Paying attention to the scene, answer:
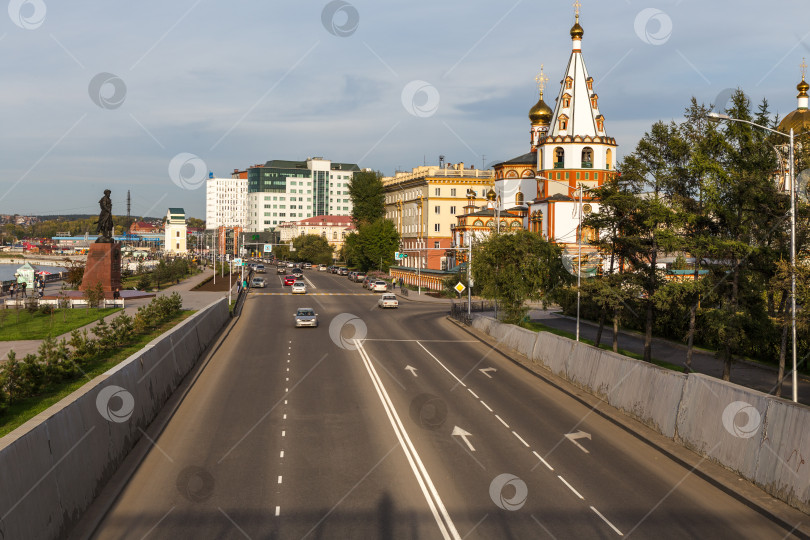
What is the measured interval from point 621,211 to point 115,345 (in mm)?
21715

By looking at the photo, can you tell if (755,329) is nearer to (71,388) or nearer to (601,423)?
(601,423)

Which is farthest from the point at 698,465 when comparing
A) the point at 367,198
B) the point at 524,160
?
the point at 367,198

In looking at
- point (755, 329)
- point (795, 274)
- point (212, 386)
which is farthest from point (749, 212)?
point (212, 386)

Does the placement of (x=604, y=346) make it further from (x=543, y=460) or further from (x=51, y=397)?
(x=51, y=397)

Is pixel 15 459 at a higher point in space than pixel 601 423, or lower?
higher

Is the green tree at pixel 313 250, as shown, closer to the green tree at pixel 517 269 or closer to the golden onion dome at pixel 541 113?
the golden onion dome at pixel 541 113

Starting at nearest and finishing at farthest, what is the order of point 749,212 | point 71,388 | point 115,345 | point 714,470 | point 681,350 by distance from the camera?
point 714,470
point 71,388
point 749,212
point 115,345
point 681,350

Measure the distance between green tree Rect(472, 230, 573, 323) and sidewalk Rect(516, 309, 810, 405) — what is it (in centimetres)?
486

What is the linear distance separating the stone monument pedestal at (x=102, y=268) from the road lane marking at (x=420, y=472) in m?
34.4

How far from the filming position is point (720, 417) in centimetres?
1655

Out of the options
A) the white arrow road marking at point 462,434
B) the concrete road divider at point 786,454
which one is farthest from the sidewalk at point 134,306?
the concrete road divider at point 786,454

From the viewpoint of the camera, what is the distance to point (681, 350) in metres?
38.5

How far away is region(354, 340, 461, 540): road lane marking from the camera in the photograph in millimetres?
13013

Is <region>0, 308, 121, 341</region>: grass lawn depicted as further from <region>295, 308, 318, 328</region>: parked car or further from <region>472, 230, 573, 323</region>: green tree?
<region>472, 230, 573, 323</region>: green tree
